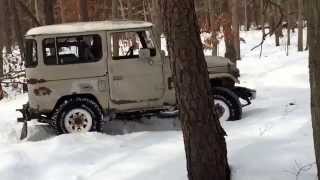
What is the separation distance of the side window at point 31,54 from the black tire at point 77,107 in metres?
0.86

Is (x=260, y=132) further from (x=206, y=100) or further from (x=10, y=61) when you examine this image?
(x=10, y=61)

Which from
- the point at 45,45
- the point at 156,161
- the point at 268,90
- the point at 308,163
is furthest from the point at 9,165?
the point at 268,90

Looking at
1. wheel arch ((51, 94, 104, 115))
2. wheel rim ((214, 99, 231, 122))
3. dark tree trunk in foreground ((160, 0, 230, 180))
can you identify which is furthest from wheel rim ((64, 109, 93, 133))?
dark tree trunk in foreground ((160, 0, 230, 180))

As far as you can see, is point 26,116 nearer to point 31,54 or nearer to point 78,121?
point 78,121

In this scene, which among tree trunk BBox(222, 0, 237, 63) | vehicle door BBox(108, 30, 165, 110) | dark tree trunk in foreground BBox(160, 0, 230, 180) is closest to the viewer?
dark tree trunk in foreground BBox(160, 0, 230, 180)

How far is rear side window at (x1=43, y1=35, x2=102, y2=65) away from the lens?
10.6 metres

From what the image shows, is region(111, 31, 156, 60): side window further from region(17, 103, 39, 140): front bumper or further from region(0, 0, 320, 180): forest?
region(17, 103, 39, 140): front bumper

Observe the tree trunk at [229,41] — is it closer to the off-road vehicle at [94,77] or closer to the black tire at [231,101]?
the black tire at [231,101]

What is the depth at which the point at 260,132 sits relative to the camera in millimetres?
8992

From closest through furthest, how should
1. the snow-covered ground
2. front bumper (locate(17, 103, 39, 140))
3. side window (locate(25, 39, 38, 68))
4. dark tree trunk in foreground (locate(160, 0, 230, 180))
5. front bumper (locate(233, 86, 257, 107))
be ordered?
1. dark tree trunk in foreground (locate(160, 0, 230, 180))
2. the snow-covered ground
3. side window (locate(25, 39, 38, 68))
4. front bumper (locate(17, 103, 39, 140))
5. front bumper (locate(233, 86, 257, 107))

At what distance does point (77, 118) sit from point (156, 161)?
330 centimetres

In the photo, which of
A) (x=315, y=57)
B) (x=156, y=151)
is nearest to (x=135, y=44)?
(x=156, y=151)

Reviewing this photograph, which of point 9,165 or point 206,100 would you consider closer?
point 206,100

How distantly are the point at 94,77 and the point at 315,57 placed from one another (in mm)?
5961
